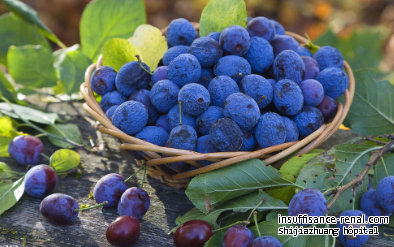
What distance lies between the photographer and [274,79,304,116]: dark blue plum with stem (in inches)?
37.0

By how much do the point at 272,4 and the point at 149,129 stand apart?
2649mm

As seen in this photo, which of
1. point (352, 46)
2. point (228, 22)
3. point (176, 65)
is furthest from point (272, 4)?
point (176, 65)

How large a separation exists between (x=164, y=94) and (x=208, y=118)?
152 millimetres

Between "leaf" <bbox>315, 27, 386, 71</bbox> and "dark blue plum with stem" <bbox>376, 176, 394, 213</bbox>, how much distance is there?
1.21 m

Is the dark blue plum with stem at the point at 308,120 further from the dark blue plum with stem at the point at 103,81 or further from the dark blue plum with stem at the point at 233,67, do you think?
the dark blue plum with stem at the point at 103,81

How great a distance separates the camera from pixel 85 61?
1.43 metres

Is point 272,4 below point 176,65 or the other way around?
the other way around

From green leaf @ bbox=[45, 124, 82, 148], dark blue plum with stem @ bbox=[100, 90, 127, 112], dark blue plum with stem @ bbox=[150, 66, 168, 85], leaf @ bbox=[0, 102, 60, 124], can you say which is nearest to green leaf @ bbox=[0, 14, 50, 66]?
leaf @ bbox=[0, 102, 60, 124]

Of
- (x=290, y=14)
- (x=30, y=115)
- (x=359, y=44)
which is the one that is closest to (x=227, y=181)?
(x=30, y=115)

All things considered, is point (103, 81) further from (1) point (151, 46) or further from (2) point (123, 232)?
(2) point (123, 232)

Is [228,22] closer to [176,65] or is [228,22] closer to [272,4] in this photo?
[176,65]

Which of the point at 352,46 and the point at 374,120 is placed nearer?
the point at 374,120

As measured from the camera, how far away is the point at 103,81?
3.52ft

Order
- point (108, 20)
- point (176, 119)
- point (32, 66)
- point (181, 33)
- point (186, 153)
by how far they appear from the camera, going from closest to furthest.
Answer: point (186, 153), point (176, 119), point (181, 33), point (32, 66), point (108, 20)
